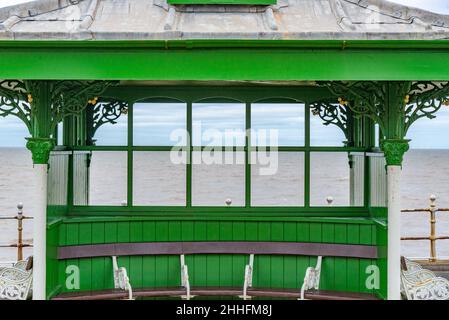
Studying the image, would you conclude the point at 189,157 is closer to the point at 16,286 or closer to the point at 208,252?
the point at 208,252

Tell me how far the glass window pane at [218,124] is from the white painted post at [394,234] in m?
2.23

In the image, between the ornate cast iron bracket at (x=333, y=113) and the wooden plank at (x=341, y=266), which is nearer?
the wooden plank at (x=341, y=266)

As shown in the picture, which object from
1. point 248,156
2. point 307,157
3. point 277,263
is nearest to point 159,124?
point 248,156

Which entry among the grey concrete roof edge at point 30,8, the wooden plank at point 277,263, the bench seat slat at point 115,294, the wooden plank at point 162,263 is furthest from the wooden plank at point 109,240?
the grey concrete roof edge at point 30,8

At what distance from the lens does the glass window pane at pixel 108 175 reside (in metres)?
9.43

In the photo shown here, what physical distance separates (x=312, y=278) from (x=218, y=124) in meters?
2.40

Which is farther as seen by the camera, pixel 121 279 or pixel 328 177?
pixel 328 177

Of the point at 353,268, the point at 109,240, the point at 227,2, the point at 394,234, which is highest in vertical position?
the point at 227,2

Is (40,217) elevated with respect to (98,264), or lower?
elevated

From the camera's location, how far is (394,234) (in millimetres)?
8141

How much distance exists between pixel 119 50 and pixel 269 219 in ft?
10.2

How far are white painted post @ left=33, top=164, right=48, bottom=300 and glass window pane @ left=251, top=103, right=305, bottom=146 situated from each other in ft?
9.52

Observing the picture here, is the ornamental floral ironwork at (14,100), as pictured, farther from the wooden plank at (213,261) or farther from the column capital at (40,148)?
the wooden plank at (213,261)

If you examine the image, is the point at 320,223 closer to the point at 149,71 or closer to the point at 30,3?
the point at 149,71
